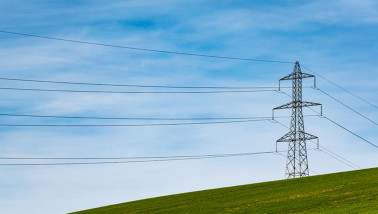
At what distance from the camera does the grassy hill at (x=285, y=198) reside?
106 ft

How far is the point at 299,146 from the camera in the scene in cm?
4859

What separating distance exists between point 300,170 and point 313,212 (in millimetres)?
18675

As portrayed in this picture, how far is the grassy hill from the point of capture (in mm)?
32219

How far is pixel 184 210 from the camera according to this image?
1436 inches

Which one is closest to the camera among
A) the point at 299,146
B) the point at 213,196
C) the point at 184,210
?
the point at 184,210

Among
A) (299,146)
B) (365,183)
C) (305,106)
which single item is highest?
(305,106)

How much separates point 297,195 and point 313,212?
20.8 ft

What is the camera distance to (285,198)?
36219 mm

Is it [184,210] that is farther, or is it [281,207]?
[184,210]

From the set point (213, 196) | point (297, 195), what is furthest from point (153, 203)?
point (297, 195)

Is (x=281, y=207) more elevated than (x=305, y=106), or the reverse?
(x=305, y=106)

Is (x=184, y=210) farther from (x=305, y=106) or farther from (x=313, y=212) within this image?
(x=305, y=106)

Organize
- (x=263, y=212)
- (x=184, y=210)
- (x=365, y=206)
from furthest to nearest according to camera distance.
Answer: (x=184, y=210)
(x=263, y=212)
(x=365, y=206)

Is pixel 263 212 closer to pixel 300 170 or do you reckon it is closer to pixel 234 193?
pixel 234 193
